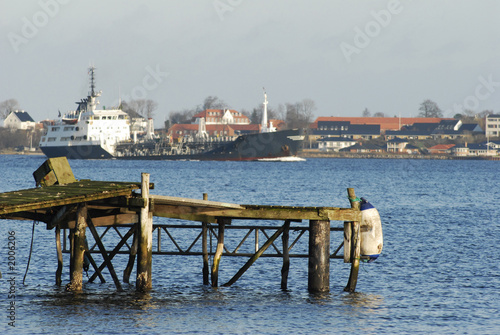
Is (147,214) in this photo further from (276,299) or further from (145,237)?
(276,299)

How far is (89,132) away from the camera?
475 feet

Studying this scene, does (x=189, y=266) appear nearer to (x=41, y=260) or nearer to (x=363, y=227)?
(x=41, y=260)

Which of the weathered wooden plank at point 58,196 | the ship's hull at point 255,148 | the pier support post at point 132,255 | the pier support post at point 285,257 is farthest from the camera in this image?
the ship's hull at point 255,148

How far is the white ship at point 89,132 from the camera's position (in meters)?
145

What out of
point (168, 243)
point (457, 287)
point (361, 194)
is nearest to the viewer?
point (457, 287)

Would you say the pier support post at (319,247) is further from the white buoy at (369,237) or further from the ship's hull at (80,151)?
the ship's hull at (80,151)

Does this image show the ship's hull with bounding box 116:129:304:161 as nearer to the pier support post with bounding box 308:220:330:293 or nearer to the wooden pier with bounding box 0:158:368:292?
the wooden pier with bounding box 0:158:368:292

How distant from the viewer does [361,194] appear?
6750 cm

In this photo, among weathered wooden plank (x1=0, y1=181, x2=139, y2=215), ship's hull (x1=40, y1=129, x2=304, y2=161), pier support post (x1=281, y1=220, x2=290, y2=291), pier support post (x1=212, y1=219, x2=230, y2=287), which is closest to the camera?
weathered wooden plank (x1=0, y1=181, x2=139, y2=215)

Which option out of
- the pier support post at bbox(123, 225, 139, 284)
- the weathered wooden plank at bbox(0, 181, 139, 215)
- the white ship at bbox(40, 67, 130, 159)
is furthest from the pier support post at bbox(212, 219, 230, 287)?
the white ship at bbox(40, 67, 130, 159)

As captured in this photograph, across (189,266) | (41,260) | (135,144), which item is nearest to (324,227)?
(189,266)

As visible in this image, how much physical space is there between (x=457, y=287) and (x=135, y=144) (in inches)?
5129

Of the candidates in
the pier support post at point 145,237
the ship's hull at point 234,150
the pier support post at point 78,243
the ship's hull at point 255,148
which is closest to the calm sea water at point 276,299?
the pier support post at point 78,243

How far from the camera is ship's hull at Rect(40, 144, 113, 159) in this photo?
14725cm
